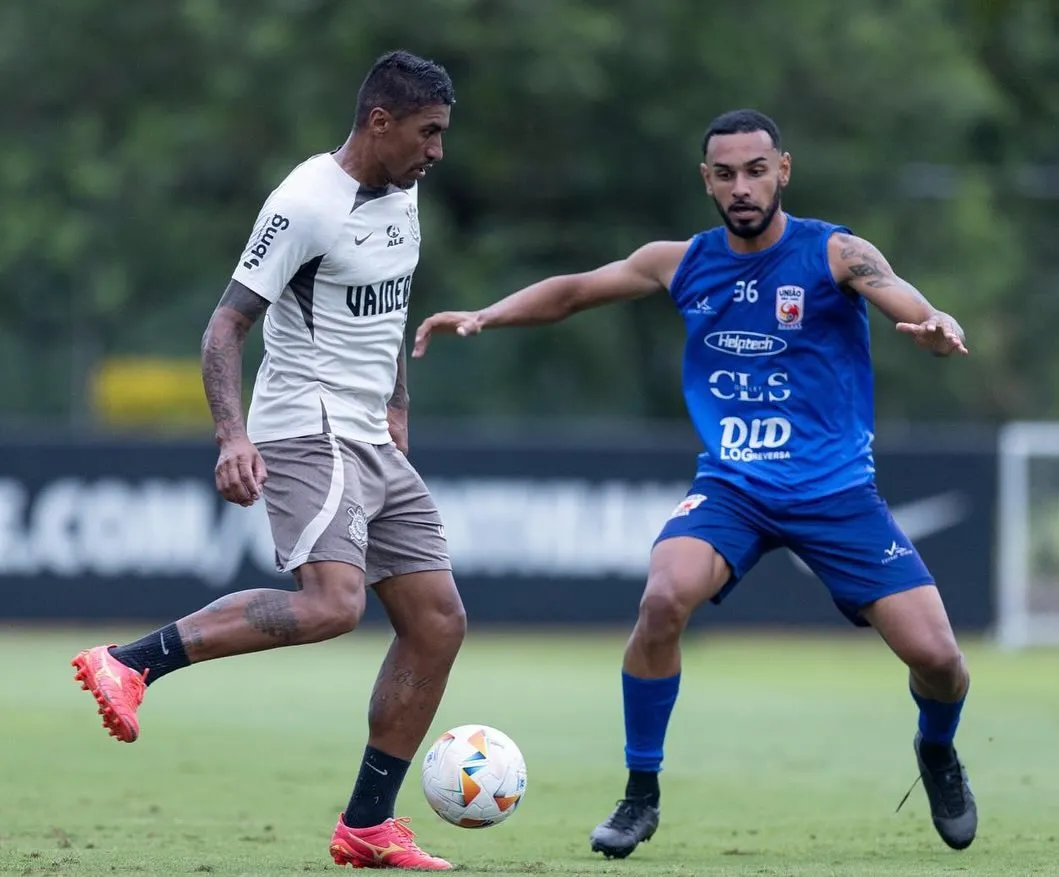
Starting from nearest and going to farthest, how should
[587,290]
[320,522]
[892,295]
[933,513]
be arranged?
[320,522]
[892,295]
[587,290]
[933,513]

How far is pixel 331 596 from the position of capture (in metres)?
6.39

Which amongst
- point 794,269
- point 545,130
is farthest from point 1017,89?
point 794,269

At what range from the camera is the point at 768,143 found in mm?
7312

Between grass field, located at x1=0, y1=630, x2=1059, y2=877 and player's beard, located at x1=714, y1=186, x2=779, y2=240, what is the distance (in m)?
2.24

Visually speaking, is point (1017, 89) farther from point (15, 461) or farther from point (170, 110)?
point (15, 461)

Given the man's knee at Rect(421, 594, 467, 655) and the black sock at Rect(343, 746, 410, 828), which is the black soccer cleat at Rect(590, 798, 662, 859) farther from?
the man's knee at Rect(421, 594, 467, 655)

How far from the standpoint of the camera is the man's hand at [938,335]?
6.59 meters

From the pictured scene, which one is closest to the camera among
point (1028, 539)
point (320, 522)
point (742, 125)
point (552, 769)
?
point (320, 522)

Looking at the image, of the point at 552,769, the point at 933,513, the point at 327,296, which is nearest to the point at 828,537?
the point at 327,296

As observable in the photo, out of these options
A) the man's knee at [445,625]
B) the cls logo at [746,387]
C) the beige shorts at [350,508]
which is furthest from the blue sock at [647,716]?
the cls logo at [746,387]

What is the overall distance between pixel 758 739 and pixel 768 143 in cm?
500

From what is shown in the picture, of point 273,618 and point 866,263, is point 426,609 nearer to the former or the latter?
point 273,618

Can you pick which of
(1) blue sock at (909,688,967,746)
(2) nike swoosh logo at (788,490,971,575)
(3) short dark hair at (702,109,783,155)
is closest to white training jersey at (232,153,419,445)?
(3) short dark hair at (702,109,783,155)

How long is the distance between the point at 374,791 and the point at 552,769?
133 inches
